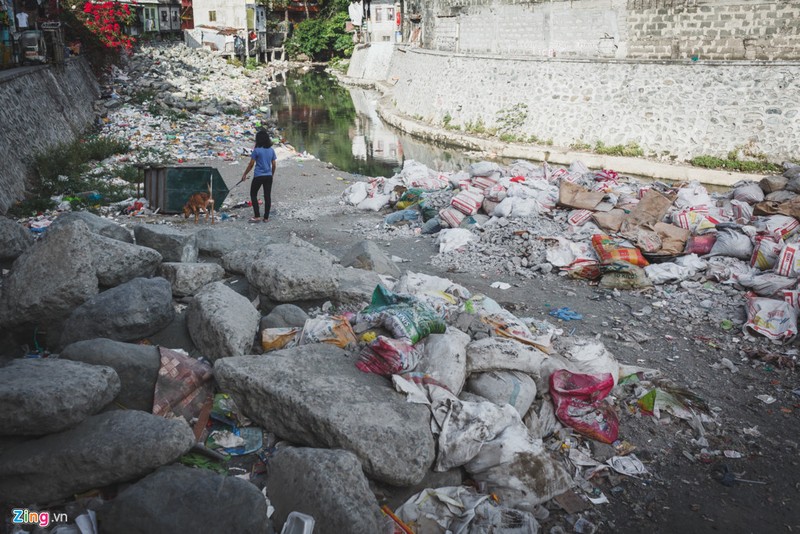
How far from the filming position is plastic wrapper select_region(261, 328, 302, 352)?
4242mm

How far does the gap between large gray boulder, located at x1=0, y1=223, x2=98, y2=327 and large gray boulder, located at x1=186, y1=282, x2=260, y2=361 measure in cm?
82

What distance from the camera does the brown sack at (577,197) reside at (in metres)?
8.45

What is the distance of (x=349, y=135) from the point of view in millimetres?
20312

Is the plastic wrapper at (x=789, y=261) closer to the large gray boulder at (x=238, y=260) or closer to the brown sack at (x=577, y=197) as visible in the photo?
the brown sack at (x=577, y=197)

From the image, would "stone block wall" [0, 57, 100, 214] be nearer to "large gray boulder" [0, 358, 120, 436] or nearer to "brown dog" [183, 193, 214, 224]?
"brown dog" [183, 193, 214, 224]

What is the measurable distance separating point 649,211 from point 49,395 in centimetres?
718

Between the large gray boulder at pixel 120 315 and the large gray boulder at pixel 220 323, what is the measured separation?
243 mm

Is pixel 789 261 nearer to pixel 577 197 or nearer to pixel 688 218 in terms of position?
pixel 688 218

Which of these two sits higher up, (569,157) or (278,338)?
(569,157)

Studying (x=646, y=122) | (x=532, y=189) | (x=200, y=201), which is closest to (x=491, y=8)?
(x=646, y=122)

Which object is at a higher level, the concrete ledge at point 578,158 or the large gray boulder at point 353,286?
the concrete ledge at point 578,158

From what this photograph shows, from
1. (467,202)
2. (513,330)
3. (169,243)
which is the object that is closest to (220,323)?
(169,243)

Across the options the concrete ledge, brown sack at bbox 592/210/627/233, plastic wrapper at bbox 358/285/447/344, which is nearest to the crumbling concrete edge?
the concrete ledge

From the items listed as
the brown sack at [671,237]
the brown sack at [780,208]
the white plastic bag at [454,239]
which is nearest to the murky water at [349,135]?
the white plastic bag at [454,239]
